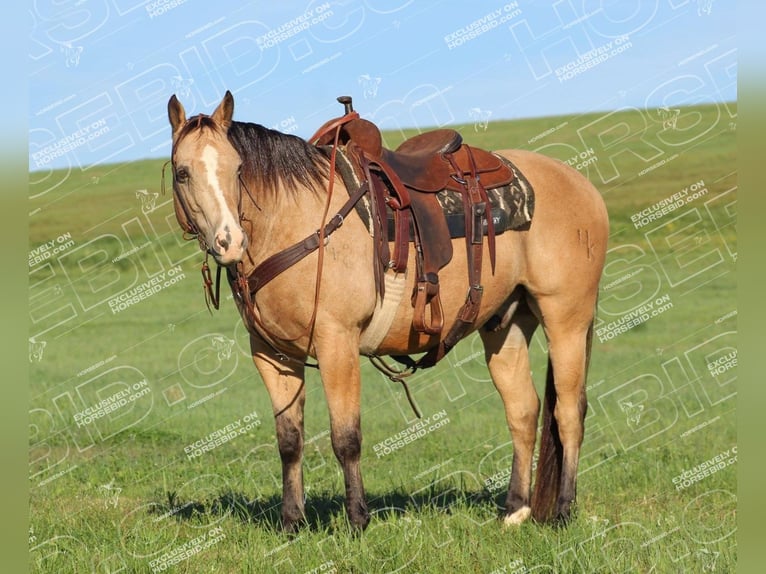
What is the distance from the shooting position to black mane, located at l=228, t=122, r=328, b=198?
519 centimetres

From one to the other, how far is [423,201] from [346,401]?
136 cm

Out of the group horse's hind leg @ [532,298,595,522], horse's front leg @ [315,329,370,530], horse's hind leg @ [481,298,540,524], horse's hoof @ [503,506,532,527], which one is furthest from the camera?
horse's hind leg @ [481,298,540,524]

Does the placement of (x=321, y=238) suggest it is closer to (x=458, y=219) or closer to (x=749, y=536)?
(x=458, y=219)

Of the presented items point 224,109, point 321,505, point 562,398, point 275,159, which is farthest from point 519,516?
point 224,109

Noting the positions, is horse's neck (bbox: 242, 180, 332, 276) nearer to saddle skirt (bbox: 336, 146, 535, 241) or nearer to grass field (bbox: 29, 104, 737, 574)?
saddle skirt (bbox: 336, 146, 535, 241)

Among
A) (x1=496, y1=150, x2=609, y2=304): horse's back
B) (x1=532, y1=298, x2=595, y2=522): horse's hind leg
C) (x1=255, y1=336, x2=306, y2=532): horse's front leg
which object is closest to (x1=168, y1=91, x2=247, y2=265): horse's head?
(x1=255, y1=336, x2=306, y2=532): horse's front leg

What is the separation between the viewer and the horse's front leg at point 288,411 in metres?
5.81

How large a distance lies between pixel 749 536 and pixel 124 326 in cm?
2166

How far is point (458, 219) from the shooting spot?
594cm

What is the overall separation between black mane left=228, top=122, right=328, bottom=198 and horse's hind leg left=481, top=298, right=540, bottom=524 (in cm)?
208

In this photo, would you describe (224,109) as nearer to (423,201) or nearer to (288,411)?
(423,201)

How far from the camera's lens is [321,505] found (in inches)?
266

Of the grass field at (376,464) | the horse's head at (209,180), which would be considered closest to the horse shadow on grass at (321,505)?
the grass field at (376,464)

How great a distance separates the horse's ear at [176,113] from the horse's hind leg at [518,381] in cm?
291
